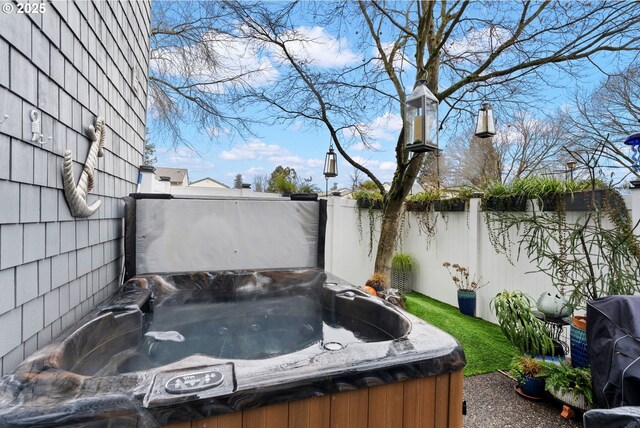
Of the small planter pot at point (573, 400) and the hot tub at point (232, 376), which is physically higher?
the hot tub at point (232, 376)

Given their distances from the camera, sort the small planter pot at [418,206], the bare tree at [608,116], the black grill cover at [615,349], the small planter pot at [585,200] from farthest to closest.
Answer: the bare tree at [608,116]
the small planter pot at [418,206]
the small planter pot at [585,200]
the black grill cover at [615,349]

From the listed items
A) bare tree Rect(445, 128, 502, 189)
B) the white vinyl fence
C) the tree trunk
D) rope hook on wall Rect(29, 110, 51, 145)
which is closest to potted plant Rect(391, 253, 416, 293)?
the white vinyl fence

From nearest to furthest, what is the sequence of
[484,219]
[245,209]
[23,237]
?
[23,237] → [245,209] → [484,219]

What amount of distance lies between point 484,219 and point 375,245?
2.19 meters

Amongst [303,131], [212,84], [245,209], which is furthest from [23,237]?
[212,84]

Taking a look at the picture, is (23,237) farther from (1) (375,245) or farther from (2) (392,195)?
(1) (375,245)

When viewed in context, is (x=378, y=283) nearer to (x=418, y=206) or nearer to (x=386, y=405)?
(x=418, y=206)

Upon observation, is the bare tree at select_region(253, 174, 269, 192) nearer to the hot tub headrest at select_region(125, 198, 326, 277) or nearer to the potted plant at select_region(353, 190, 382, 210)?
the potted plant at select_region(353, 190, 382, 210)

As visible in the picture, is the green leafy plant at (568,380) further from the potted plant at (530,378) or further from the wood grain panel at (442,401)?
the wood grain panel at (442,401)

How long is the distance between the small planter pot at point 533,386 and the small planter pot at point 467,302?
1.89m

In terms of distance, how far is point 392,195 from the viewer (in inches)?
189

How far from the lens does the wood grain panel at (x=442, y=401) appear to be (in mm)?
1532

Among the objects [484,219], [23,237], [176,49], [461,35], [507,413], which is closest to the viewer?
[23,237]

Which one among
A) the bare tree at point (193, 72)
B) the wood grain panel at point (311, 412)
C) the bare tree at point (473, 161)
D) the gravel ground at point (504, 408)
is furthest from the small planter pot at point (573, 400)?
the bare tree at point (473, 161)
